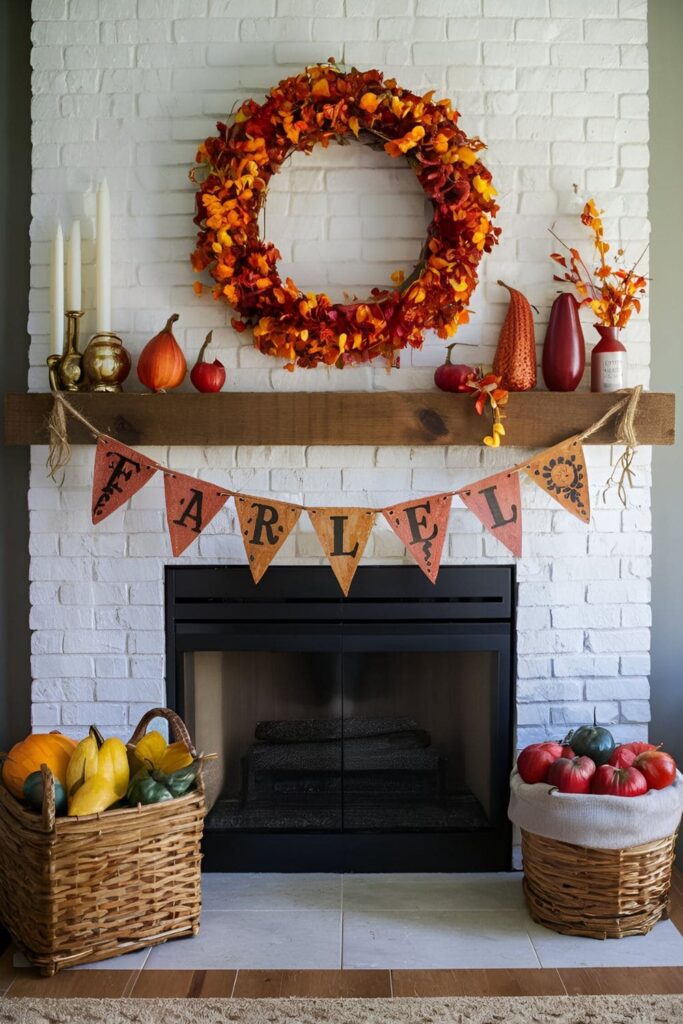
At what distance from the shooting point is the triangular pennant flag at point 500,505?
225 centimetres

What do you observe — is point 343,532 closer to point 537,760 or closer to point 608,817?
point 537,760

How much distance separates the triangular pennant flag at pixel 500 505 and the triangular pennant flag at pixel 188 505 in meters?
0.60

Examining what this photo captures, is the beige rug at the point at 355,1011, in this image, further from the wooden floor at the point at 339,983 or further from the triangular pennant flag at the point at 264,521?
the triangular pennant flag at the point at 264,521

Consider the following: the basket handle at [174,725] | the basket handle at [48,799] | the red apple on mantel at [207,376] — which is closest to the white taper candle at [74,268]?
the red apple on mantel at [207,376]

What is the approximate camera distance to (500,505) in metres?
2.27

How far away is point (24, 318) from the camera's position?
255 cm

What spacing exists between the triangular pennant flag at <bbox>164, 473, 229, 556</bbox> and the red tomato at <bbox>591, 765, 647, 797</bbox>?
42.9 inches

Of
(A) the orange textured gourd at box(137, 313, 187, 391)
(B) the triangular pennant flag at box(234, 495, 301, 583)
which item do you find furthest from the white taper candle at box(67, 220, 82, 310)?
(B) the triangular pennant flag at box(234, 495, 301, 583)

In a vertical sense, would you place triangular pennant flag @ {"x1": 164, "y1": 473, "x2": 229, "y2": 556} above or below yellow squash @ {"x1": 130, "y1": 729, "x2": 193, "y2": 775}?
above

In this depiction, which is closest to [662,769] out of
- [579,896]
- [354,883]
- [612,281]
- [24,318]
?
[579,896]

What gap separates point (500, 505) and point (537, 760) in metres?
0.62

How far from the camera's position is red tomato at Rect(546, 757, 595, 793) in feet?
7.03

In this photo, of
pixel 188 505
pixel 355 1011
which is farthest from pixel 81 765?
pixel 355 1011

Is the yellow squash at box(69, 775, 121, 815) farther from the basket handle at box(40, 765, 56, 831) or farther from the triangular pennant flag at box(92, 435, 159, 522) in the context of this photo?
the triangular pennant flag at box(92, 435, 159, 522)
